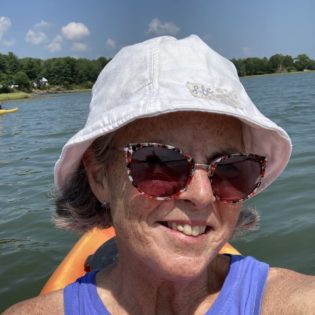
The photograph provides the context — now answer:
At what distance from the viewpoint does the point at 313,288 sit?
1.61 m

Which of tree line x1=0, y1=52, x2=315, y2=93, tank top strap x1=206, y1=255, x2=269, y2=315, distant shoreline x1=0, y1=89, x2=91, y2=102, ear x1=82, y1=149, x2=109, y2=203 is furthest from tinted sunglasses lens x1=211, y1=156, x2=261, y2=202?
tree line x1=0, y1=52, x2=315, y2=93

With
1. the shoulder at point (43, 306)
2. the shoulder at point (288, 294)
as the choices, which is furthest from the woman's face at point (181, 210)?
the shoulder at point (43, 306)

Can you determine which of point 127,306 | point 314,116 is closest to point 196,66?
point 127,306

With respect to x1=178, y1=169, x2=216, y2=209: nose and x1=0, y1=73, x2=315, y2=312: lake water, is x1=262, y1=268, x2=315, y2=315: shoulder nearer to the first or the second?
x1=178, y1=169, x2=216, y2=209: nose

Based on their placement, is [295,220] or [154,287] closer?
[154,287]

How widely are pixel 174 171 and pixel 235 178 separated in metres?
0.23

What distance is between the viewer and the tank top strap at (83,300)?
1.76 meters

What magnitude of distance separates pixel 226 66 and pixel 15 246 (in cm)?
465

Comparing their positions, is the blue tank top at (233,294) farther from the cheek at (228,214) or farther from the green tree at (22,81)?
the green tree at (22,81)

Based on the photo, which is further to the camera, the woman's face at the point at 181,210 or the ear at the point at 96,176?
the ear at the point at 96,176

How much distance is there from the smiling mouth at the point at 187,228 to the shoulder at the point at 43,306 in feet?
1.76

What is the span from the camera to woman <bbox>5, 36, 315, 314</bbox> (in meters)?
1.56

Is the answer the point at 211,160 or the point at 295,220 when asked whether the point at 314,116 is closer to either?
the point at 295,220

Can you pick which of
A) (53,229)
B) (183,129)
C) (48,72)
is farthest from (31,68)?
(183,129)
